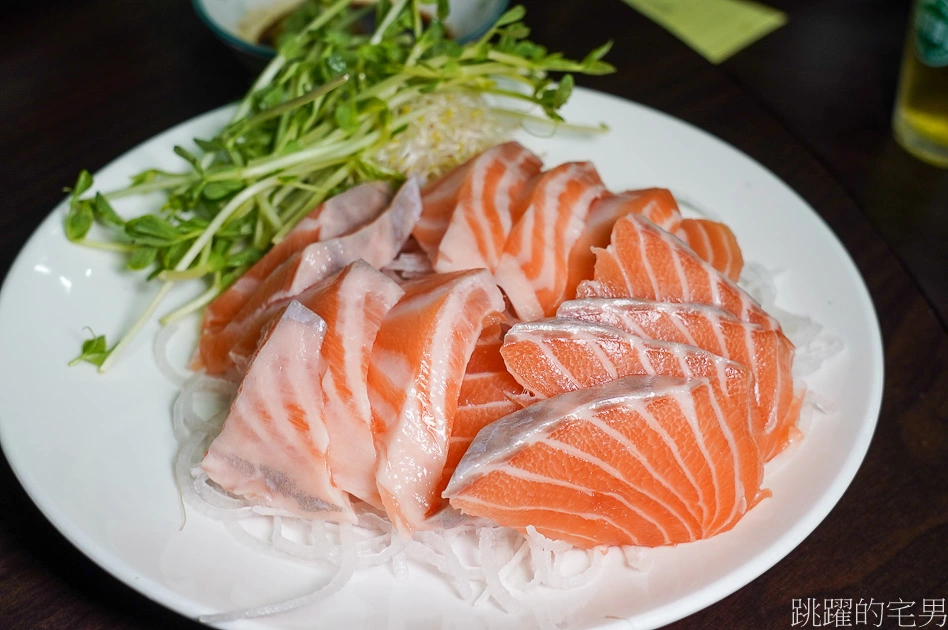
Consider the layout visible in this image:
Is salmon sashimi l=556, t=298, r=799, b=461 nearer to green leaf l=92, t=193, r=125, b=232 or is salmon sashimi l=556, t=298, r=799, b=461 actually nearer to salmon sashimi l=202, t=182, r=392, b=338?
salmon sashimi l=202, t=182, r=392, b=338

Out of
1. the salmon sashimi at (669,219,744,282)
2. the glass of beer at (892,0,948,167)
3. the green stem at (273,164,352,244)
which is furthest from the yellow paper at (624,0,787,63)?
the green stem at (273,164,352,244)

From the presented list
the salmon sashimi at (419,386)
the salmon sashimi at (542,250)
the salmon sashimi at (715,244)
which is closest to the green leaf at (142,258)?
the salmon sashimi at (419,386)

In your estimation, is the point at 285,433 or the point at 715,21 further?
the point at 715,21

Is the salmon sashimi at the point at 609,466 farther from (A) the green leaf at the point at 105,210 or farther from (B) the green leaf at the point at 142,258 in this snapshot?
(A) the green leaf at the point at 105,210

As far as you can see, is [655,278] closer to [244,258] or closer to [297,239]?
[297,239]

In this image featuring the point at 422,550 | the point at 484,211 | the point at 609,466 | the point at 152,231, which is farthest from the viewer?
the point at 152,231

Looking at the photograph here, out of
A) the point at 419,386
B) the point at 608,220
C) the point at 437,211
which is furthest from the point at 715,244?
the point at 419,386

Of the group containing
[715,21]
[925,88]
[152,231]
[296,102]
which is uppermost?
[296,102]
